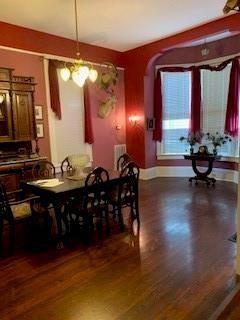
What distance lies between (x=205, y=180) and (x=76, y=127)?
3.14 meters

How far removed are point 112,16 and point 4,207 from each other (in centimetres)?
364

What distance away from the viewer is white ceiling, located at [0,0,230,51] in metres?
4.13

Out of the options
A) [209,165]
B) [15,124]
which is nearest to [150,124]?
[209,165]

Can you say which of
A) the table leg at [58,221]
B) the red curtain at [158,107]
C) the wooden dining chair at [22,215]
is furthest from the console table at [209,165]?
the table leg at [58,221]

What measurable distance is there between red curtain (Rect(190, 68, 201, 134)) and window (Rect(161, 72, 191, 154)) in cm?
16

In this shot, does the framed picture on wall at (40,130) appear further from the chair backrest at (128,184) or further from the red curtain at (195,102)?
the red curtain at (195,102)

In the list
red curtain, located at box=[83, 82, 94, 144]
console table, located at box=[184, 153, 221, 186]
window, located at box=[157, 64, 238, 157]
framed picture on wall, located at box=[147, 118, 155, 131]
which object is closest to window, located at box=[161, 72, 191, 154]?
window, located at box=[157, 64, 238, 157]

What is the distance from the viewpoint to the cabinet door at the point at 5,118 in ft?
A: 14.7

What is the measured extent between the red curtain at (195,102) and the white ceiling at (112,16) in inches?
52.7

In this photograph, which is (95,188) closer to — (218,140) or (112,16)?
(112,16)

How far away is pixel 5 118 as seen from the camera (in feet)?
14.9

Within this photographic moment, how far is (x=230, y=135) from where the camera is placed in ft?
19.7

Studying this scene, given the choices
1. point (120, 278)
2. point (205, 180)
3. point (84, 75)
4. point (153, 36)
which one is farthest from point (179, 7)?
point (120, 278)

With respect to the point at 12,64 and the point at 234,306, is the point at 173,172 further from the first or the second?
the point at 234,306
